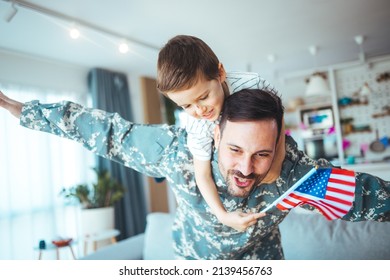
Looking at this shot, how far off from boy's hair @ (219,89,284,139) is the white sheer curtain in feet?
1.94

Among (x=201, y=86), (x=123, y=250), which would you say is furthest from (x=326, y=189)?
(x=123, y=250)

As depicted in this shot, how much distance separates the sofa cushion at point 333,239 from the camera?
1252 millimetres

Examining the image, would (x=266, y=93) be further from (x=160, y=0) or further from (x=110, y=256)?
(x=110, y=256)

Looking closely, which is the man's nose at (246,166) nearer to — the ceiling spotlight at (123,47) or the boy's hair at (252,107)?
the boy's hair at (252,107)

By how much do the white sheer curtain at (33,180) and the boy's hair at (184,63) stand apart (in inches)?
19.5

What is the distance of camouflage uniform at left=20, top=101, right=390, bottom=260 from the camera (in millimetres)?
832

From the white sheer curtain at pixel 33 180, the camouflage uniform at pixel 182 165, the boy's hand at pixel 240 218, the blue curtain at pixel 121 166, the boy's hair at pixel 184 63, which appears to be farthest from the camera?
the blue curtain at pixel 121 166

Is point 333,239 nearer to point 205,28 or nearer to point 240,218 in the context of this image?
point 240,218

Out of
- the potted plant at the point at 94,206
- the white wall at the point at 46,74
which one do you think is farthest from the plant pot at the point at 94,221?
the white wall at the point at 46,74

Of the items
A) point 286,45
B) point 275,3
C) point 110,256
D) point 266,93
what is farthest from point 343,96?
point 110,256

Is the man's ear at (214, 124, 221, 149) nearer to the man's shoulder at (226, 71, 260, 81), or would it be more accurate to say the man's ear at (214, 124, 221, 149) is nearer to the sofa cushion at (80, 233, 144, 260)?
the man's shoulder at (226, 71, 260, 81)

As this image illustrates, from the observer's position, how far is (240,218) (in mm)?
738

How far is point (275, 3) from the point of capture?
109 centimetres

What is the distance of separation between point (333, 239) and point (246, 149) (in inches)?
36.0
